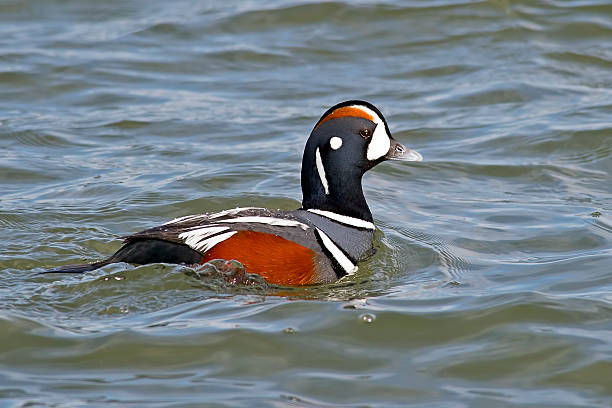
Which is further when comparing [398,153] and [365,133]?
[398,153]

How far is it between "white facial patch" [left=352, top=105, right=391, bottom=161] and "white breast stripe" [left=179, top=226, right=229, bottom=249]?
63.0 inches

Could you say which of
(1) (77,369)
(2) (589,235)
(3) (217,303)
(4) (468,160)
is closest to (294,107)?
(4) (468,160)

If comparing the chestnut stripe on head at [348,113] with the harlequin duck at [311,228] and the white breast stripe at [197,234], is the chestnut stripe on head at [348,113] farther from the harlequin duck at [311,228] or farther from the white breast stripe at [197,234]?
the white breast stripe at [197,234]

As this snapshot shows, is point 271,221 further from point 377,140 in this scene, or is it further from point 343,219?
point 377,140

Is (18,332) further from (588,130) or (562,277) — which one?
(588,130)

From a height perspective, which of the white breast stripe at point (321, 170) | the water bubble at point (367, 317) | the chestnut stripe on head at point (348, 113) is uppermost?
the chestnut stripe on head at point (348, 113)

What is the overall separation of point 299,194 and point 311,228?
106 inches

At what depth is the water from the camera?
20.2 feet

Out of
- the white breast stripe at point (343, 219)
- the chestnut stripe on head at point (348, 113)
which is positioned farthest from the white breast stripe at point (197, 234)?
the chestnut stripe on head at point (348, 113)

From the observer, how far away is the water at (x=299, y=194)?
617cm

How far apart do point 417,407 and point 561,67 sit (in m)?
9.86

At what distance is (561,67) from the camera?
47.5 ft

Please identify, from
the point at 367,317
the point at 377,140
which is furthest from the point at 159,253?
the point at 377,140

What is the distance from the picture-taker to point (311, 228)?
7652 mm
